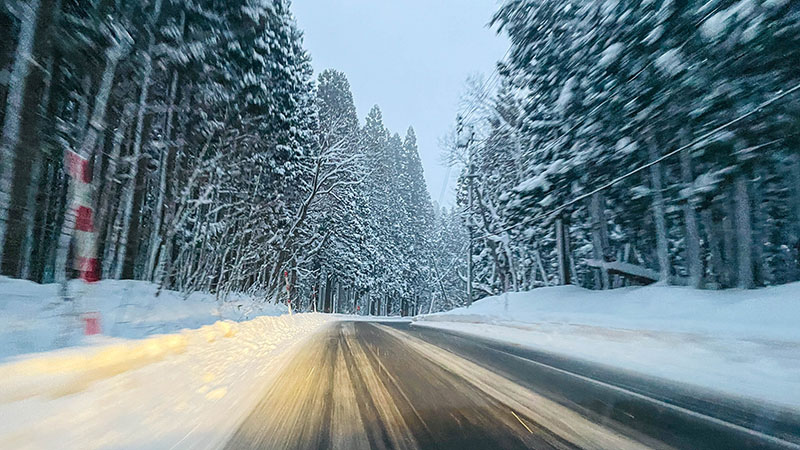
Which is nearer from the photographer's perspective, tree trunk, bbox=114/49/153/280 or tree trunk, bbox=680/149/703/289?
tree trunk, bbox=114/49/153/280

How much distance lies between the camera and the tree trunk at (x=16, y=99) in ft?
21.2

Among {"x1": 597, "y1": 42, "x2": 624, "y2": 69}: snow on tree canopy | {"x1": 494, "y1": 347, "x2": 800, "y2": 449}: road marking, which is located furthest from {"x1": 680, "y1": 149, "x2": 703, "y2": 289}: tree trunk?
{"x1": 494, "y1": 347, "x2": 800, "y2": 449}: road marking

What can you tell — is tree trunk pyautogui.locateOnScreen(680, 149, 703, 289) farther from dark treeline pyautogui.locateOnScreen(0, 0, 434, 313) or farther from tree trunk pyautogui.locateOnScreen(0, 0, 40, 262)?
tree trunk pyautogui.locateOnScreen(0, 0, 40, 262)

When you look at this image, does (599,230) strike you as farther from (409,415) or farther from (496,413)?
(409,415)

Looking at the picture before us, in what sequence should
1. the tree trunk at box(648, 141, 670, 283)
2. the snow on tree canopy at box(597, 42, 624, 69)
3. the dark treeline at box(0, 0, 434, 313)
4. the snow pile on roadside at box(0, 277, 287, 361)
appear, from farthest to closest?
the tree trunk at box(648, 141, 670, 283) → the snow on tree canopy at box(597, 42, 624, 69) → the dark treeline at box(0, 0, 434, 313) → the snow pile on roadside at box(0, 277, 287, 361)

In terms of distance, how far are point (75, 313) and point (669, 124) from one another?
11691 millimetres

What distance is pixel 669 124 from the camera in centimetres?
1023

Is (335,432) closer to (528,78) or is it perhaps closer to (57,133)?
(57,133)

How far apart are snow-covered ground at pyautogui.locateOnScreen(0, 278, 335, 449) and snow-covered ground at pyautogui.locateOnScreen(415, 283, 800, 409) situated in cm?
613

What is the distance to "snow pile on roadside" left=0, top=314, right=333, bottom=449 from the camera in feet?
8.16

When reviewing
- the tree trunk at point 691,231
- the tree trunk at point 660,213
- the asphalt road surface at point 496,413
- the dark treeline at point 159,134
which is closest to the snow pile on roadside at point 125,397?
the asphalt road surface at point 496,413

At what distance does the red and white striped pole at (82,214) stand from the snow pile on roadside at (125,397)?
2.57 ft

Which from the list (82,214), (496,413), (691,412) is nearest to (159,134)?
(82,214)

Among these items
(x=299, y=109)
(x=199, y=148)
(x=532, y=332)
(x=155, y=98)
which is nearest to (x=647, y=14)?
(x=532, y=332)
